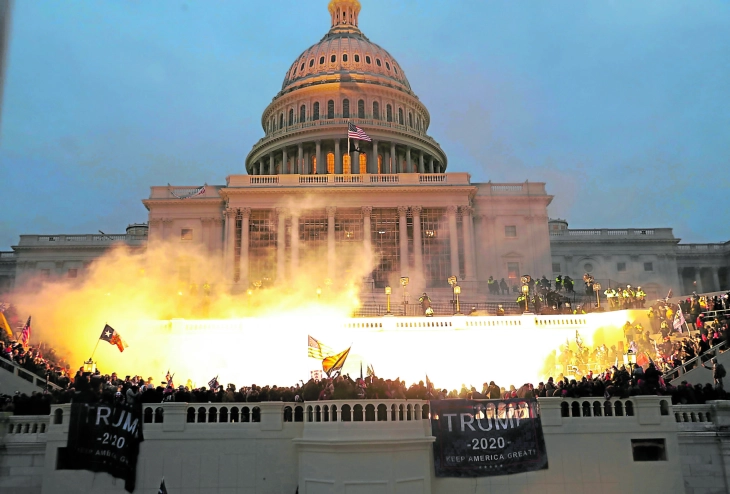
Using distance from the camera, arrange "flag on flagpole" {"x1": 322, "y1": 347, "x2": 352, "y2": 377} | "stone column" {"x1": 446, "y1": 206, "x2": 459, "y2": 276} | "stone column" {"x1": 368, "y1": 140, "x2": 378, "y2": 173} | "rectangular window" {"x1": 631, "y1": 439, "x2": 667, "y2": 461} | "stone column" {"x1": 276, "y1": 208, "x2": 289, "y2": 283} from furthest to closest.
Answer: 1. "stone column" {"x1": 368, "y1": 140, "x2": 378, "y2": 173}
2. "stone column" {"x1": 446, "y1": 206, "x2": 459, "y2": 276}
3. "stone column" {"x1": 276, "y1": 208, "x2": 289, "y2": 283}
4. "flag on flagpole" {"x1": 322, "y1": 347, "x2": 352, "y2": 377}
5. "rectangular window" {"x1": 631, "y1": 439, "x2": 667, "y2": 461}

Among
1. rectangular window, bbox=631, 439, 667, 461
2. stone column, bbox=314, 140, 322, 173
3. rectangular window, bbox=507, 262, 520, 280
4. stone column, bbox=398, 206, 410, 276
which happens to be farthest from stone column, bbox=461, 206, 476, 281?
rectangular window, bbox=631, 439, 667, 461

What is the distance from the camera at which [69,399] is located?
18.8m

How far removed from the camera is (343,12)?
95688 mm

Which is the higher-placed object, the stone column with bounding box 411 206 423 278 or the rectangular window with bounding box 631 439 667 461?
the stone column with bounding box 411 206 423 278

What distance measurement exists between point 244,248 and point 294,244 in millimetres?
4093

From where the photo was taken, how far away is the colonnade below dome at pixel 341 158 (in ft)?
244

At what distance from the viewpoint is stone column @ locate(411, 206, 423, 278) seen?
56.9 meters

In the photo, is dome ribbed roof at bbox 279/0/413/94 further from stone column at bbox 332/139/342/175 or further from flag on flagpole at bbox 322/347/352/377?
flag on flagpole at bbox 322/347/352/377

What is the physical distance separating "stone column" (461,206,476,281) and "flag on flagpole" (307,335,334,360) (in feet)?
96.9

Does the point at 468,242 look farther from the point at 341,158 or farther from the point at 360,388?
the point at 360,388

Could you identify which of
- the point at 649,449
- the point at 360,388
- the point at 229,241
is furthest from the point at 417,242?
the point at 360,388

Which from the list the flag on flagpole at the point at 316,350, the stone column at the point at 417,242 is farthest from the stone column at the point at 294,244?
the flag on flagpole at the point at 316,350

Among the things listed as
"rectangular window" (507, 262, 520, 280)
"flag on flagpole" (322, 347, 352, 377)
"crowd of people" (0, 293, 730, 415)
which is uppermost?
"rectangular window" (507, 262, 520, 280)

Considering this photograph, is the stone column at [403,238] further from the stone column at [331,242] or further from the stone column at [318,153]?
the stone column at [318,153]
